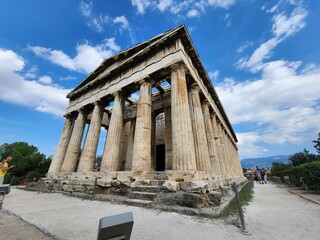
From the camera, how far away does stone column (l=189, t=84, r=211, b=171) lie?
9.27 metres

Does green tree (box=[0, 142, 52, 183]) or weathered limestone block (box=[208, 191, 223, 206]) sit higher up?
green tree (box=[0, 142, 52, 183])

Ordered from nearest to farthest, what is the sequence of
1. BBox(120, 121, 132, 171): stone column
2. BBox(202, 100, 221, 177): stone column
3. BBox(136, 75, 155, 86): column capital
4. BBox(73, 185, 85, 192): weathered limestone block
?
BBox(73, 185, 85, 192): weathered limestone block, BBox(136, 75, 155, 86): column capital, BBox(202, 100, 221, 177): stone column, BBox(120, 121, 132, 171): stone column

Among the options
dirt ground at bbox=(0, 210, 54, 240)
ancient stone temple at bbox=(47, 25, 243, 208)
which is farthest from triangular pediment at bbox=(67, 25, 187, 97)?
dirt ground at bbox=(0, 210, 54, 240)

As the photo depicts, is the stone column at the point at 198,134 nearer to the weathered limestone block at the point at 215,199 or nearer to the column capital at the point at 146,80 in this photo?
the column capital at the point at 146,80

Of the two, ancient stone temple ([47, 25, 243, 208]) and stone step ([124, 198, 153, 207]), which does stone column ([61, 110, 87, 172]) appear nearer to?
ancient stone temple ([47, 25, 243, 208])

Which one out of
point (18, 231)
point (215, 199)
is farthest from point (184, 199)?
point (18, 231)

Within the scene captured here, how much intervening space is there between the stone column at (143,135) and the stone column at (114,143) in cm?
213

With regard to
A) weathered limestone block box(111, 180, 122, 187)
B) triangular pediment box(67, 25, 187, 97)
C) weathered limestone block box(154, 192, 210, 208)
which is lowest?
weathered limestone block box(154, 192, 210, 208)

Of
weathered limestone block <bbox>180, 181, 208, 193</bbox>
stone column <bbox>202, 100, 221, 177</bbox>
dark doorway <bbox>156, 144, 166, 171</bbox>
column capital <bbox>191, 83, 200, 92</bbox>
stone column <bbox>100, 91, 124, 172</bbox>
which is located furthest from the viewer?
dark doorway <bbox>156, 144, 166, 171</bbox>

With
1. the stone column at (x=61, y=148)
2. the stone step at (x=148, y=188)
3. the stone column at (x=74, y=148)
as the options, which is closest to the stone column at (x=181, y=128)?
the stone step at (x=148, y=188)

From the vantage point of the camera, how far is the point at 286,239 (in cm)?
290

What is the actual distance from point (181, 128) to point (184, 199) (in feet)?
11.3

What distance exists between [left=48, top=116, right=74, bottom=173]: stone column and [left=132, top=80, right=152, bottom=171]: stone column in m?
9.74

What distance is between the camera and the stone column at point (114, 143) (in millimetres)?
9594
